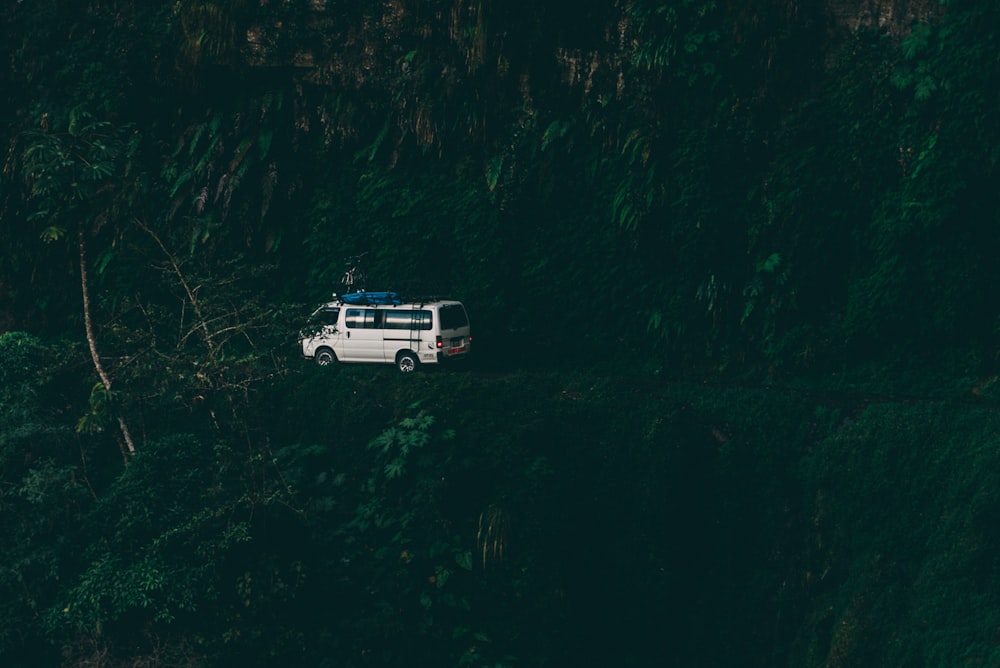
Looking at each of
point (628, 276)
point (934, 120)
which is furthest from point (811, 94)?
point (628, 276)

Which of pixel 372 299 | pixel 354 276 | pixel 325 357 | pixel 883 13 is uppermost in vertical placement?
pixel 883 13

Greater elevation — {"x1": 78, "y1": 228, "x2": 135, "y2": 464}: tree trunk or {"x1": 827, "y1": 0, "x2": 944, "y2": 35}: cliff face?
{"x1": 827, "y1": 0, "x2": 944, "y2": 35}: cliff face

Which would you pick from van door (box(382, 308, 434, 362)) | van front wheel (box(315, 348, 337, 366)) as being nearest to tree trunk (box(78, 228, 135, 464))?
van front wheel (box(315, 348, 337, 366))

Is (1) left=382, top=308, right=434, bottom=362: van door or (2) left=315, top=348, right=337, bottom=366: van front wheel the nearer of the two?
(1) left=382, top=308, right=434, bottom=362: van door

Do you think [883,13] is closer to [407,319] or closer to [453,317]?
[453,317]

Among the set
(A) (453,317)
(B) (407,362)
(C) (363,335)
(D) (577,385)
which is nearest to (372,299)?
(C) (363,335)

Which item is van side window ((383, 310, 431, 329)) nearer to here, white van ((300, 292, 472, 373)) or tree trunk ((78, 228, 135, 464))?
white van ((300, 292, 472, 373))

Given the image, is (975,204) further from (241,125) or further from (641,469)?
(241,125)
